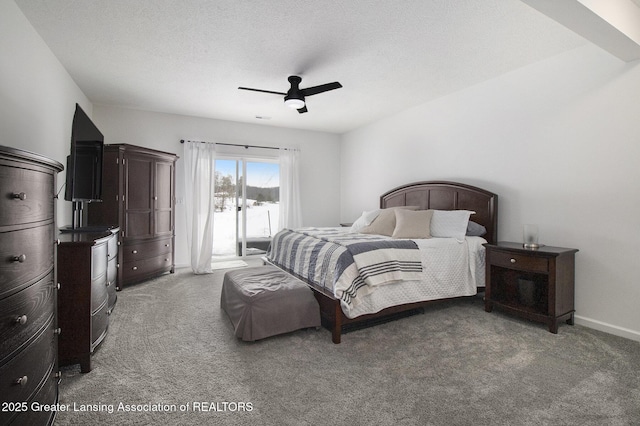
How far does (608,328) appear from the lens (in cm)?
277

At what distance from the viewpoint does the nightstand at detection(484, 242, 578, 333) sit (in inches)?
109

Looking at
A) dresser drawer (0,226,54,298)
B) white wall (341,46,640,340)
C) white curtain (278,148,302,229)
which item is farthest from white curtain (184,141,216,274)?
dresser drawer (0,226,54,298)

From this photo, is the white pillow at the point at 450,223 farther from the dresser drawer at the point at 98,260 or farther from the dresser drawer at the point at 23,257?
the dresser drawer at the point at 23,257

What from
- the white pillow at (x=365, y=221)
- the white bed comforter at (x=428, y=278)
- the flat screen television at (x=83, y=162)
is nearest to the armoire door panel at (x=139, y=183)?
the flat screen television at (x=83, y=162)

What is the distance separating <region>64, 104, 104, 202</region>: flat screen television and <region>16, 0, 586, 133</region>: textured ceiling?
0.85 metres

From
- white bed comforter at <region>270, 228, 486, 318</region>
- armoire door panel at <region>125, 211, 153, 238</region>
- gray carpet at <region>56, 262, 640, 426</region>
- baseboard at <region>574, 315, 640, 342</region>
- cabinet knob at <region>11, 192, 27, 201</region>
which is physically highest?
cabinet knob at <region>11, 192, 27, 201</region>

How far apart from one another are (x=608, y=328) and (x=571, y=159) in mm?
1546

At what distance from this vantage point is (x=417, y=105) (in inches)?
189

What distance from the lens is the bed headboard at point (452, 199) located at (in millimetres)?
3656

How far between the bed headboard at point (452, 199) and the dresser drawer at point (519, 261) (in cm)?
53

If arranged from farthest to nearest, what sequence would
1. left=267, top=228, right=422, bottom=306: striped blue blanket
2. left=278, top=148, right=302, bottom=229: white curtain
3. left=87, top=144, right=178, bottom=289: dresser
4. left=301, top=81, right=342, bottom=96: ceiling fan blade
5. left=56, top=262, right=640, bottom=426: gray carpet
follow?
left=278, top=148, right=302, bottom=229: white curtain, left=87, top=144, right=178, bottom=289: dresser, left=301, top=81, right=342, bottom=96: ceiling fan blade, left=267, top=228, right=422, bottom=306: striped blue blanket, left=56, top=262, right=640, bottom=426: gray carpet

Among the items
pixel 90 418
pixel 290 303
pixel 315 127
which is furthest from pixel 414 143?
pixel 90 418

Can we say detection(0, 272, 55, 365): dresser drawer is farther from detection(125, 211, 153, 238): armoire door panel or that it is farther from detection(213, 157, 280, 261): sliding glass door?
A: detection(213, 157, 280, 261): sliding glass door

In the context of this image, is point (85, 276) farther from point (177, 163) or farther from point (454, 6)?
point (177, 163)
